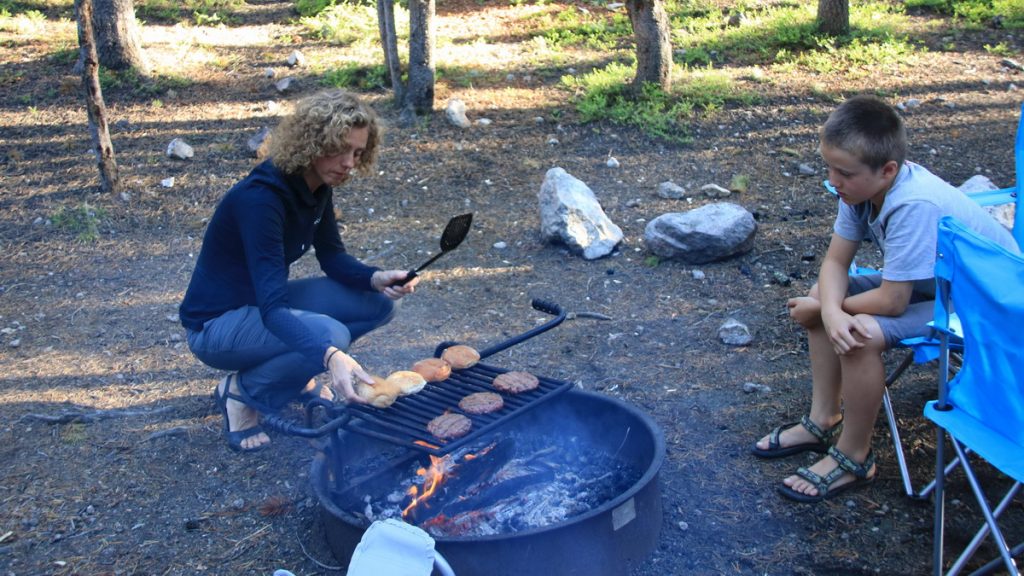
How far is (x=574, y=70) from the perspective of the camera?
7.91m

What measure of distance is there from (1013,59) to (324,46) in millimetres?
6443

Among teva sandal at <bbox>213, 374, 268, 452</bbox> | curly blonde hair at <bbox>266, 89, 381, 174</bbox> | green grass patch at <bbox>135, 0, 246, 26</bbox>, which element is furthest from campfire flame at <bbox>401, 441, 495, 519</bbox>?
green grass patch at <bbox>135, 0, 246, 26</bbox>

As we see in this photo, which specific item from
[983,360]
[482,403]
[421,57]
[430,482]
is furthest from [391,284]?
[421,57]

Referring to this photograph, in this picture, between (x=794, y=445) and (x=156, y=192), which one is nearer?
(x=794, y=445)

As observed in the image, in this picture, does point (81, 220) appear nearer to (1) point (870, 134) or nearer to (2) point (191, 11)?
(2) point (191, 11)

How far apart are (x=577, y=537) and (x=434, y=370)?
0.96m

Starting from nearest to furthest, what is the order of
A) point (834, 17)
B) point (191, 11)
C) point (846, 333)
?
point (846, 333), point (834, 17), point (191, 11)

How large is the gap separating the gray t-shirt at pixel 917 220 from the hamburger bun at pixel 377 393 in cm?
180

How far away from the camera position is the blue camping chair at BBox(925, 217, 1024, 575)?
8.07 feet

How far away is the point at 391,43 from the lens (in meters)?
7.08

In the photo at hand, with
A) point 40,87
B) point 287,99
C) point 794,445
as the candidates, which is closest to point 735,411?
point 794,445

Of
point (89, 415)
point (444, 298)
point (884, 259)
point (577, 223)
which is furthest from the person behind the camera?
point (577, 223)

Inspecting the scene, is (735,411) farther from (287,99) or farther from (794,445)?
(287,99)

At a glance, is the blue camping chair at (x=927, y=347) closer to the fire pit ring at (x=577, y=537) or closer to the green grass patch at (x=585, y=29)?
the fire pit ring at (x=577, y=537)
